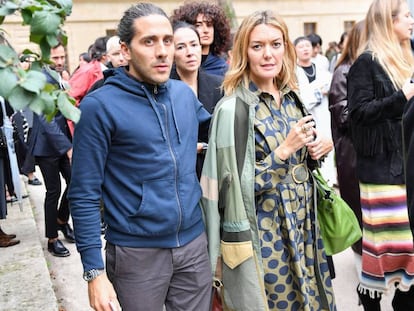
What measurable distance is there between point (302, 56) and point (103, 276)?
214 inches

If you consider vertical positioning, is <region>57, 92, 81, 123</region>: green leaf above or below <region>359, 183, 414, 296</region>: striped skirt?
above

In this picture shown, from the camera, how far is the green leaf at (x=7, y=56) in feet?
3.62

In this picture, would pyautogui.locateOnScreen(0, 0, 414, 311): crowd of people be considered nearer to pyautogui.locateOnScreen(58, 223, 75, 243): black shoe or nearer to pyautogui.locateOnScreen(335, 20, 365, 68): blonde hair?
pyautogui.locateOnScreen(335, 20, 365, 68): blonde hair

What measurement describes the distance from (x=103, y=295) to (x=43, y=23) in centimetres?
113

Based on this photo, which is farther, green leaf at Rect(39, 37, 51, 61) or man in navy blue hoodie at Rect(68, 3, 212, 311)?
man in navy blue hoodie at Rect(68, 3, 212, 311)

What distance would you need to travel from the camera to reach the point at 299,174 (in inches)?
94.4

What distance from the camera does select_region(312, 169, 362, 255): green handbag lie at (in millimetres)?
2516

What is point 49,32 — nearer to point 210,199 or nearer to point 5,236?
point 210,199

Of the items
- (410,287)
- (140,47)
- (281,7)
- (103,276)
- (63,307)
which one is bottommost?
(63,307)

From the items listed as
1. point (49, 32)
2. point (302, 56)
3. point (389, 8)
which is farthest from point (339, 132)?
point (302, 56)

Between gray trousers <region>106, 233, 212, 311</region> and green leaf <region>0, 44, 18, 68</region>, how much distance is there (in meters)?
1.08

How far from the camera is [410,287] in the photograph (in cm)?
299

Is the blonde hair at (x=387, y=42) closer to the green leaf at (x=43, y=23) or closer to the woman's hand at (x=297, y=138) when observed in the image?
the woman's hand at (x=297, y=138)

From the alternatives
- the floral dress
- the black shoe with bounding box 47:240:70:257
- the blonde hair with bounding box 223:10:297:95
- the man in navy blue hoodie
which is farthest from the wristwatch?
the black shoe with bounding box 47:240:70:257
